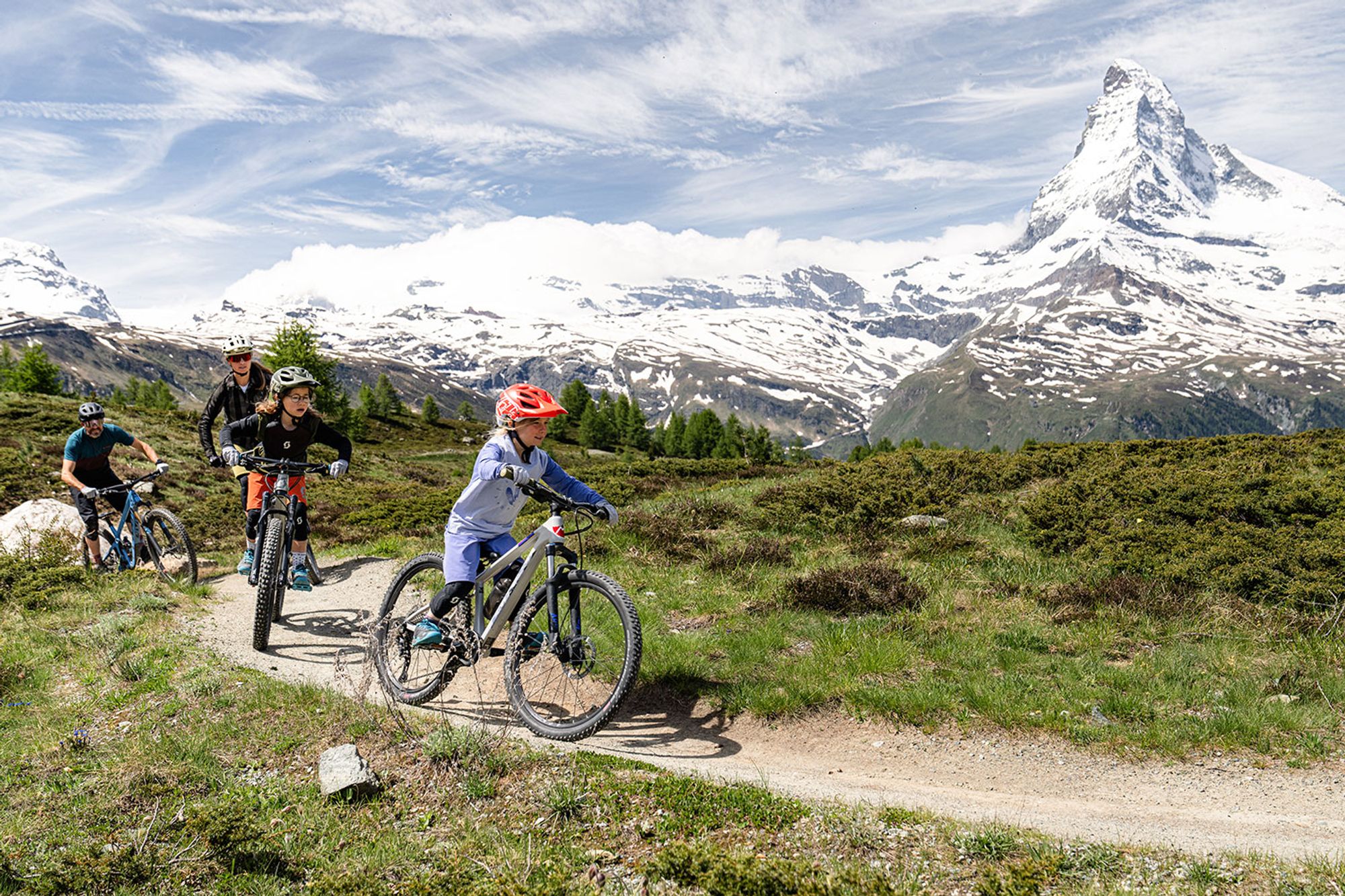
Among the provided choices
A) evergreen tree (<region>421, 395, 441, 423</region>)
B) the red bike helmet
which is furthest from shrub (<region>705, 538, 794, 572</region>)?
evergreen tree (<region>421, 395, 441, 423</region>)

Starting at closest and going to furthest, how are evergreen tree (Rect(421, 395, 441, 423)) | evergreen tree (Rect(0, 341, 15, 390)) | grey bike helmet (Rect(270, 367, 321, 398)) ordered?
1. grey bike helmet (Rect(270, 367, 321, 398))
2. evergreen tree (Rect(0, 341, 15, 390))
3. evergreen tree (Rect(421, 395, 441, 423))

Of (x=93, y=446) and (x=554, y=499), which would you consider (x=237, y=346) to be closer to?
(x=93, y=446)

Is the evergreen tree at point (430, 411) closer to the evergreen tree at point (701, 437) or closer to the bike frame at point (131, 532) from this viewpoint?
the evergreen tree at point (701, 437)

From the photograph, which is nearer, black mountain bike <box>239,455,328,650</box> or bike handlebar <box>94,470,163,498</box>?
black mountain bike <box>239,455,328,650</box>

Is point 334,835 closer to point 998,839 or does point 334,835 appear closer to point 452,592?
point 452,592

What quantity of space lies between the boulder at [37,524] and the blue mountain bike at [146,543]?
2.34 metres

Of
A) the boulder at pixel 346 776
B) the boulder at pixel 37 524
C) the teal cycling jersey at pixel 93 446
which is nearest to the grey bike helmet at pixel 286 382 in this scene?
the teal cycling jersey at pixel 93 446

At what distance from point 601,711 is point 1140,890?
14.8 ft

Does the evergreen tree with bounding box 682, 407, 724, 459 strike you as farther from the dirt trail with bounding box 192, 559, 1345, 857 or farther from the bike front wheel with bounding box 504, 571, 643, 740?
the bike front wheel with bounding box 504, 571, 643, 740

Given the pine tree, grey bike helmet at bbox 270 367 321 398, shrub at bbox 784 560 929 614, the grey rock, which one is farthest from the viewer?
the pine tree

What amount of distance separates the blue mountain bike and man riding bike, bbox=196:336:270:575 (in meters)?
2.67

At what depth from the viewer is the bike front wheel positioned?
7262 mm

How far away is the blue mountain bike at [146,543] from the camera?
14312 millimetres

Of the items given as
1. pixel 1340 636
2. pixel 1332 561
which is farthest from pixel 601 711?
pixel 1332 561
